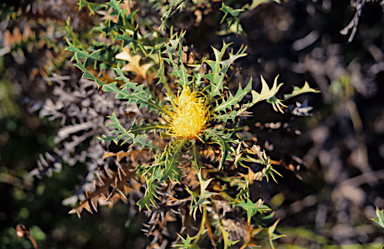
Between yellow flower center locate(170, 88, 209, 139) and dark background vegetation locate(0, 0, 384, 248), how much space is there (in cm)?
70

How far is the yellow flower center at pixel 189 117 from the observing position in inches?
27.7

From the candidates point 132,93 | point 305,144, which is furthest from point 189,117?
point 305,144

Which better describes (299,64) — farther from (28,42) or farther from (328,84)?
(28,42)

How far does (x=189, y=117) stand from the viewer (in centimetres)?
70

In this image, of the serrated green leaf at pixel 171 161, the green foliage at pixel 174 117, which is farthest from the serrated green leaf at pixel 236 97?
the serrated green leaf at pixel 171 161

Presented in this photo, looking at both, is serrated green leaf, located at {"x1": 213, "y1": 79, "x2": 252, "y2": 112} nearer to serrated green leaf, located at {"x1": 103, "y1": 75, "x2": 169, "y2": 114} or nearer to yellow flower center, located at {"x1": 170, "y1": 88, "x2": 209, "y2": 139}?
yellow flower center, located at {"x1": 170, "y1": 88, "x2": 209, "y2": 139}

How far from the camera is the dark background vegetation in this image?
1334 millimetres

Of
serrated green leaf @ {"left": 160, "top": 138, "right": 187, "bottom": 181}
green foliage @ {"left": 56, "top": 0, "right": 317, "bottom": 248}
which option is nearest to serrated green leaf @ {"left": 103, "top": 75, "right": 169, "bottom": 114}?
green foliage @ {"left": 56, "top": 0, "right": 317, "bottom": 248}

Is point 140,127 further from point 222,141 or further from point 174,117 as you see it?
point 222,141

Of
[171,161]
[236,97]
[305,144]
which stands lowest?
[305,144]

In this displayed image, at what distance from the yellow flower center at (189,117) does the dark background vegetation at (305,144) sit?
2.30 feet

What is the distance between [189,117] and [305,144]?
99cm

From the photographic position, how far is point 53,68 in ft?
3.42

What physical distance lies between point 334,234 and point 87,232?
1359 mm
